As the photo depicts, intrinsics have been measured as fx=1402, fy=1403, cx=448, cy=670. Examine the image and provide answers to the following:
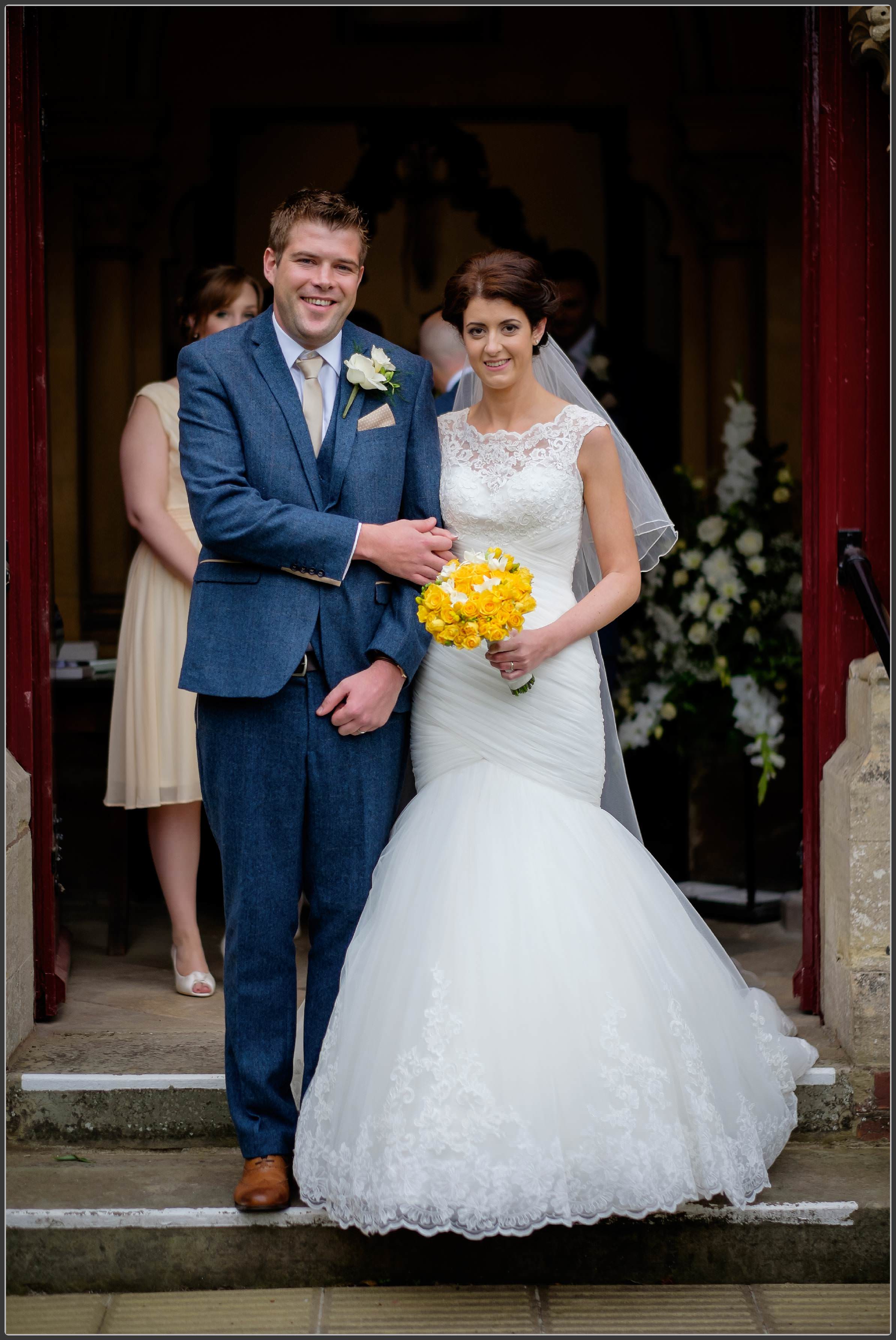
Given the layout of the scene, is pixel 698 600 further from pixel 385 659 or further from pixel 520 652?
pixel 385 659

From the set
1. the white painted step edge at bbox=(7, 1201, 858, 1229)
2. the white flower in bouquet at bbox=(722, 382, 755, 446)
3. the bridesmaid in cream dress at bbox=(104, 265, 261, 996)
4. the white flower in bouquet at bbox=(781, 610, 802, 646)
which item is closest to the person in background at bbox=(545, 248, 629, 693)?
the white flower in bouquet at bbox=(722, 382, 755, 446)

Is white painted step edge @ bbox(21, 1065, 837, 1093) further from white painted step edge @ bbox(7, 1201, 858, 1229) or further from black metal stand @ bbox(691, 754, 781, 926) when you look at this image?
black metal stand @ bbox(691, 754, 781, 926)

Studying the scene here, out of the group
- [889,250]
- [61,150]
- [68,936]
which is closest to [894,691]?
[889,250]

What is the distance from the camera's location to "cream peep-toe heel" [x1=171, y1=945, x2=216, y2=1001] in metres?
4.69

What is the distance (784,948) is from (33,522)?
314cm

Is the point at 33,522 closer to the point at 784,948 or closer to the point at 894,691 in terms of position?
the point at 894,691

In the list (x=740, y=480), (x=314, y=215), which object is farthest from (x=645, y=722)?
(x=314, y=215)

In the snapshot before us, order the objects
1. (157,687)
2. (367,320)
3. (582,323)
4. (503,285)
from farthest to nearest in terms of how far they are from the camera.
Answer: (367,320) < (582,323) < (157,687) < (503,285)

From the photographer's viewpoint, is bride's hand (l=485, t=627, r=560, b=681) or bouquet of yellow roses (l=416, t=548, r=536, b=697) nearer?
bouquet of yellow roses (l=416, t=548, r=536, b=697)

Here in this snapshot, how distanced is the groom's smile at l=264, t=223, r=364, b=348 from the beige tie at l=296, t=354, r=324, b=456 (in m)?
0.05

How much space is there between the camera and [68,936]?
538cm

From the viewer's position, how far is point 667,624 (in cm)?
586

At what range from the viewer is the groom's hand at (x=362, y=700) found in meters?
3.21

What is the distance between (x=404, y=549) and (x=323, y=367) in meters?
0.49
